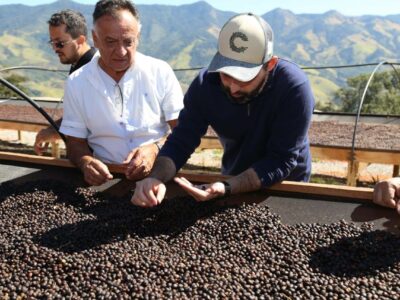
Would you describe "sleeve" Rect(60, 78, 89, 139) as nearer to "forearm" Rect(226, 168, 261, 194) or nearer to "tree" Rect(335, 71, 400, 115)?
"forearm" Rect(226, 168, 261, 194)

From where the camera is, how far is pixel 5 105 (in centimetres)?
1107

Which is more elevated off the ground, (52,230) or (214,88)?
(214,88)

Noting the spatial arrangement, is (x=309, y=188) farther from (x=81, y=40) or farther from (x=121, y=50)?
(x=81, y=40)

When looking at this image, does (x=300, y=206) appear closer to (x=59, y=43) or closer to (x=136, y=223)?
(x=136, y=223)

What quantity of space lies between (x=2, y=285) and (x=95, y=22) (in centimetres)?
161

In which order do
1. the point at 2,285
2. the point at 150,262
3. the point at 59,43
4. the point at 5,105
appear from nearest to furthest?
the point at 2,285, the point at 150,262, the point at 59,43, the point at 5,105

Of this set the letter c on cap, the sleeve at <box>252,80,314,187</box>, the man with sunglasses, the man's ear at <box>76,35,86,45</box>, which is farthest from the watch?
the man's ear at <box>76,35,86,45</box>

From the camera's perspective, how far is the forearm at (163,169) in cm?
239

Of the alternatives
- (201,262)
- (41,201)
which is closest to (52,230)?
(41,201)

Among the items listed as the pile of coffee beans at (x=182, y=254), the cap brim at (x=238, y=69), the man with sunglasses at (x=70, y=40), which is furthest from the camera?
the man with sunglasses at (x=70, y=40)

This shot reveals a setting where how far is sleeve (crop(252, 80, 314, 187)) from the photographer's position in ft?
7.36

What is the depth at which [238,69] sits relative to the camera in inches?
81.9

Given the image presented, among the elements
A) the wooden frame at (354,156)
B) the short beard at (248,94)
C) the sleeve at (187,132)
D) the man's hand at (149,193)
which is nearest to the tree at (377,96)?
the wooden frame at (354,156)

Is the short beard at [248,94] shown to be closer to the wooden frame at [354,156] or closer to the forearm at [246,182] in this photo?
the forearm at [246,182]
